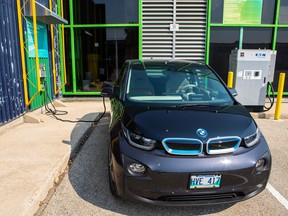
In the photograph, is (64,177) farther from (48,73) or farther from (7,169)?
(48,73)

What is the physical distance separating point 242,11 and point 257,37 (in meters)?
1.03

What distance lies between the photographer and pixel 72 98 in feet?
30.3

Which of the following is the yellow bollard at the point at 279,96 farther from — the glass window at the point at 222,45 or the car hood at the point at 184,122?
the car hood at the point at 184,122

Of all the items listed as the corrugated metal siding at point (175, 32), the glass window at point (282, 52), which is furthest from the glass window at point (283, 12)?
the corrugated metal siding at point (175, 32)

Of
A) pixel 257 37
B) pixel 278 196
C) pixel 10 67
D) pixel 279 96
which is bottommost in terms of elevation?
pixel 278 196

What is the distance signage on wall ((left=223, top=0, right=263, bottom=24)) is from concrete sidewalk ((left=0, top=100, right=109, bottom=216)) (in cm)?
570

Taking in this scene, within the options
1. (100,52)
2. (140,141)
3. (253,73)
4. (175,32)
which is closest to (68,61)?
(100,52)

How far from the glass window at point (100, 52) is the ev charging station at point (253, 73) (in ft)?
11.5

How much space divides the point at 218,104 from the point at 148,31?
19.8 feet

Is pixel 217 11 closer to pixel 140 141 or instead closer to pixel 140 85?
pixel 140 85

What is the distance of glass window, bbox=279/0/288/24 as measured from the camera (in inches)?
343

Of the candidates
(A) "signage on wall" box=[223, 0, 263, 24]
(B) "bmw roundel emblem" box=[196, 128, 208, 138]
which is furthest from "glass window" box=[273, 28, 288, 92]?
(B) "bmw roundel emblem" box=[196, 128, 208, 138]

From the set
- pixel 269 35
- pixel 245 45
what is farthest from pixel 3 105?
pixel 269 35

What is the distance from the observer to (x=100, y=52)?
9102 mm
